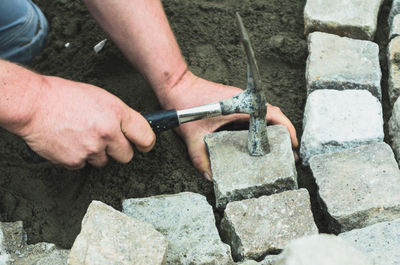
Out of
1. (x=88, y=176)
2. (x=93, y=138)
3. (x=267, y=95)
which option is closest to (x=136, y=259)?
(x=93, y=138)

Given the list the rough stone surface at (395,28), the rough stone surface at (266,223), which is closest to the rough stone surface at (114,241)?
the rough stone surface at (266,223)

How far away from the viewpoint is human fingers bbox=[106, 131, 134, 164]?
2319 millimetres

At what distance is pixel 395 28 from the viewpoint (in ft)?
9.75

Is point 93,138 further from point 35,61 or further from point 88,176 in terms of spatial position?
point 35,61

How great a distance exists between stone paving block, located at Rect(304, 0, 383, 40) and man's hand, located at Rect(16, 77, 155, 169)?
49.6 inches

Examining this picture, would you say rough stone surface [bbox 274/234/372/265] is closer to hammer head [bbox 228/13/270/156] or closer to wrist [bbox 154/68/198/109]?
hammer head [bbox 228/13/270/156]

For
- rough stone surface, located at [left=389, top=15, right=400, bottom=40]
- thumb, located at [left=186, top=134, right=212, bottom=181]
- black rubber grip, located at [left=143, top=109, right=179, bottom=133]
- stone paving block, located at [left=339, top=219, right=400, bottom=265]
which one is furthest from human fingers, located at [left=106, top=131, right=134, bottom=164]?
rough stone surface, located at [left=389, top=15, right=400, bottom=40]

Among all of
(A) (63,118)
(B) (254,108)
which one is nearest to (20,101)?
(A) (63,118)

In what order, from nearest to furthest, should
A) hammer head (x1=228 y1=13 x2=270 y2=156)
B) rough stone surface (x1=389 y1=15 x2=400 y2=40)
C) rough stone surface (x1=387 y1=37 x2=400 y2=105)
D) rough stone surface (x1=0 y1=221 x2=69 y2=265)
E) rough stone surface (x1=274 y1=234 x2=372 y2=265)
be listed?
rough stone surface (x1=274 y1=234 x2=372 y2=265) → rough stone surface (x1=0 y1=221 x2=69 y2=265) → hammer head (x1=228 y1=13 x2=270 y2=156) → rough stone surface (x1=387 y1=37 x2=400 y2=105) → rough stone surface (x1=389 y1=15 x2=400 y2=40)

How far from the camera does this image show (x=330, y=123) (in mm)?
2537

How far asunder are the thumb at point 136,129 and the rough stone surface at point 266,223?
0.45 meters

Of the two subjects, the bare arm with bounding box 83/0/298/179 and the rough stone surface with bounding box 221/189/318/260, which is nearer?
the rough stone surface with bounding box 221/189/318/260

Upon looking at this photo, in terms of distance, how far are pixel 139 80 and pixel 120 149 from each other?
2.41 ft

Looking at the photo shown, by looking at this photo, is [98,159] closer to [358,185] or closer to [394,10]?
[358,185]
